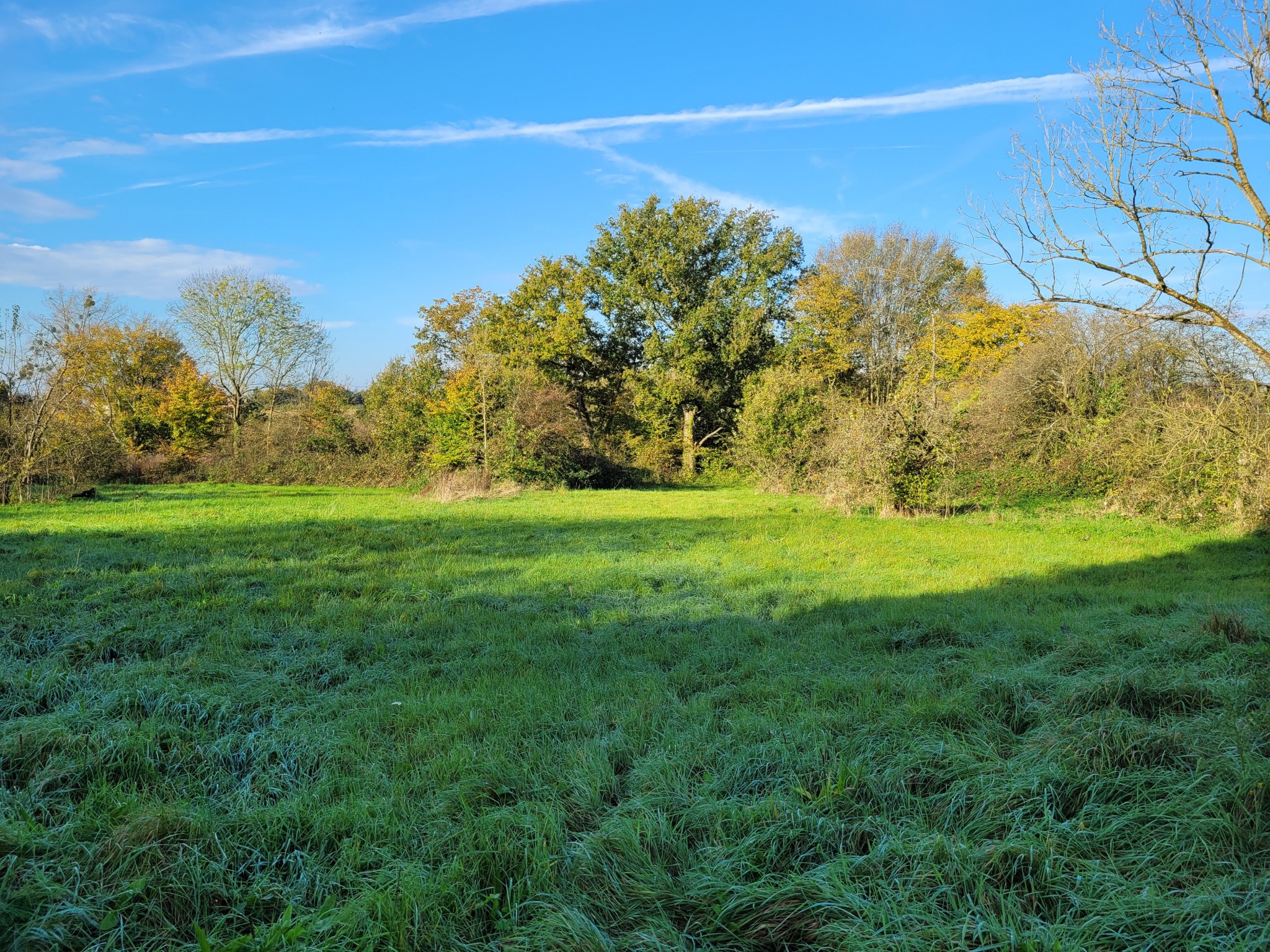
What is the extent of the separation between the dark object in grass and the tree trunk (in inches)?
988

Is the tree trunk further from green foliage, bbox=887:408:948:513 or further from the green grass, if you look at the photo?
the green grass

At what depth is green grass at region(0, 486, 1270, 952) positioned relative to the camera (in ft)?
7.30

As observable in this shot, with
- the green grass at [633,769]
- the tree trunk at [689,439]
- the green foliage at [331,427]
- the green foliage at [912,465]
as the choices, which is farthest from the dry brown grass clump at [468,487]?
the green grass at [633,769]

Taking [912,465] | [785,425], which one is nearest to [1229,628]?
[912,465]

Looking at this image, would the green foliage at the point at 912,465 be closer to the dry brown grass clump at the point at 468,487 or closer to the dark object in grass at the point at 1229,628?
the dark object in grass at the point at 1229,628

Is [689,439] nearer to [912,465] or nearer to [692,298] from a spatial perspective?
[692,298]

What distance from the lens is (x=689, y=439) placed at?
30.5 meters

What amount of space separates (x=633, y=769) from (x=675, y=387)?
26100 millimetres

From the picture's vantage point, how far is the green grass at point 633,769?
7.30 ft

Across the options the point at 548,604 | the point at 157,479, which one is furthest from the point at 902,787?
the point at 157,479

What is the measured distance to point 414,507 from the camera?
642 inches

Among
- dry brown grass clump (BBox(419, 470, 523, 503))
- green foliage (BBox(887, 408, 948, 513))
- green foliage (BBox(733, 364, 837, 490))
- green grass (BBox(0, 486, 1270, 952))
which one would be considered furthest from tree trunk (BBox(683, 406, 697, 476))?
green grass (BBox(0, 486, 1270, 952))

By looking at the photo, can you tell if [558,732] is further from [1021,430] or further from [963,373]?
[963,373]

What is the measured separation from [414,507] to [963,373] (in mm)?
21992
